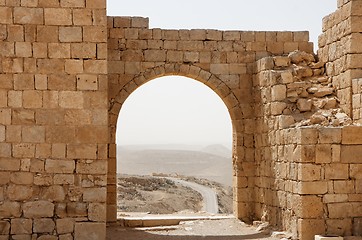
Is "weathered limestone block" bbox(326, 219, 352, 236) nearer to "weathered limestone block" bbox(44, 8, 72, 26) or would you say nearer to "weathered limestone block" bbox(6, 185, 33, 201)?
"weathered limestone block" bbox(6, 185, 33, 201)

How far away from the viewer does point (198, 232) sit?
12.4 meters

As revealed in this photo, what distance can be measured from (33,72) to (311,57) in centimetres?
649

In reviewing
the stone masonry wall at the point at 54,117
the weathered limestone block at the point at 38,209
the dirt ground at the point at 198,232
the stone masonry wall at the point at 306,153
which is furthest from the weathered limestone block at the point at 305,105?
the weathered limestone block at the point at 38,209

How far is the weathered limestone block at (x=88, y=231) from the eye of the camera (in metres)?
9.20

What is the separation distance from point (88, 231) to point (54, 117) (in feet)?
6.61

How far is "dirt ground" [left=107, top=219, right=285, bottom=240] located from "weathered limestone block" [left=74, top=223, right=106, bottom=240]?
2.14 m

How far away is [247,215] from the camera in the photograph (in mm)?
13383

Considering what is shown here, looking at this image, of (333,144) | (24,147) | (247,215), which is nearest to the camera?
(24,147)

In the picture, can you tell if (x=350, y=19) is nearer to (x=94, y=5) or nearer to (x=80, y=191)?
(x=94, y=5)

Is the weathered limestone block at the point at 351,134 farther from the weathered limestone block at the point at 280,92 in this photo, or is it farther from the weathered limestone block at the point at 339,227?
the weathered limestone block at the point at 280,92

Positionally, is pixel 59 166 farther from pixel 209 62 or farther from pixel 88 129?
pixel 209 62

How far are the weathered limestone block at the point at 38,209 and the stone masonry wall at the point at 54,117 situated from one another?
2 centimetres

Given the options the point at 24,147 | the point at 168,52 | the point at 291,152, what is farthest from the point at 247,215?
the point at 24,147

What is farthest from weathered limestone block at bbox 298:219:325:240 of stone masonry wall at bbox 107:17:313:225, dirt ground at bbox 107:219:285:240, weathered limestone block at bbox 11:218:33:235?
weathered limestone block at bbox 11:218:33:235
